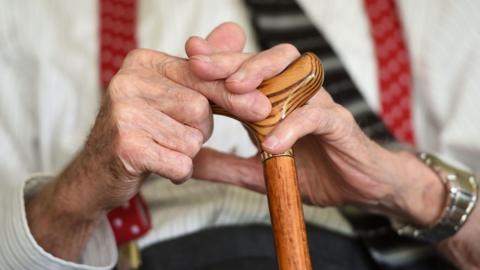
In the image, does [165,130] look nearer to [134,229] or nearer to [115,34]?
[134,229]

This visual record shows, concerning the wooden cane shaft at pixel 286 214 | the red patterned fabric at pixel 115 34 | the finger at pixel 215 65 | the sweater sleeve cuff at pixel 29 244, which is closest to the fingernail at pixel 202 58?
the finger at pixel 215 65

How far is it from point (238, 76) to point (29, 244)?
33cm

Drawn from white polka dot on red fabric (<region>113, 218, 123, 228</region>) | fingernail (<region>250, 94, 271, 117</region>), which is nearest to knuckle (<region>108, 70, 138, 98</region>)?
fingernail (<region>250, 94, 271, 117</region>)

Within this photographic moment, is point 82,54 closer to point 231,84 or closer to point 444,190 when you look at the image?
point 231,84

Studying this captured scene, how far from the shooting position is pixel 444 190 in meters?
0.89

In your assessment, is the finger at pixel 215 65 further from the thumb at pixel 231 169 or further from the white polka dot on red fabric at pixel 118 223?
the white polka dot on red fabric at pixel 118 223

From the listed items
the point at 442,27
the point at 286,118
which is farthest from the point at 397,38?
the point at 286,118

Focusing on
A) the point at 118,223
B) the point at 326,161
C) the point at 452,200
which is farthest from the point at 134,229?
the point at 452,200

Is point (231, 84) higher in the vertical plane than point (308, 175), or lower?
higher

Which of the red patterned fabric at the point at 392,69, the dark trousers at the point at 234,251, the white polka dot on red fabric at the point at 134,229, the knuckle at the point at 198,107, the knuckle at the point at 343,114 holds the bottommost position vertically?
the dark trousers at the point at 234,251

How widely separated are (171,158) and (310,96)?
0.50 feet

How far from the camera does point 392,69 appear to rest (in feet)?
3.49

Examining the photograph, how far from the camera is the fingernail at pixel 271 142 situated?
25.0 inches

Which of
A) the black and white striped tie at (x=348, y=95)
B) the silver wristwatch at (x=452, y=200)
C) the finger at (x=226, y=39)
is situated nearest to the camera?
the finger at (x=226, y=39)
